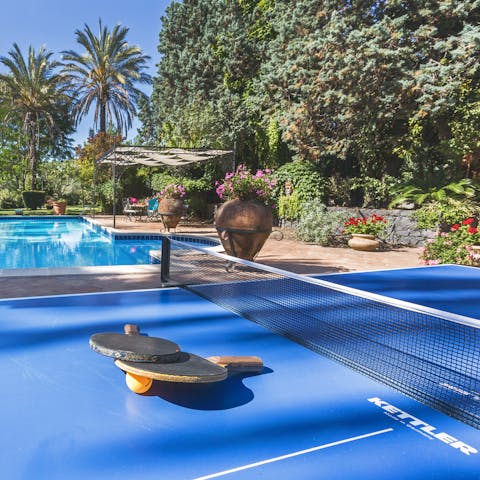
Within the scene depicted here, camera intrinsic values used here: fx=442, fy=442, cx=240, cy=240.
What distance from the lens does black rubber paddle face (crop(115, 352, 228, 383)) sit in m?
3.00

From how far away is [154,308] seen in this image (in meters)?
6.07

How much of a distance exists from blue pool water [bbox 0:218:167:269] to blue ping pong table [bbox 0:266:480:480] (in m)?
7.68

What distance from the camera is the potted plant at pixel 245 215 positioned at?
8992mm

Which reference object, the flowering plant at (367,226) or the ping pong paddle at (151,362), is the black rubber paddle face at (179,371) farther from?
the flowering plant at (367,226)

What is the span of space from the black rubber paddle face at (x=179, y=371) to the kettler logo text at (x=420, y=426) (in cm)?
124

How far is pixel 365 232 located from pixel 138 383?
41.3 ft

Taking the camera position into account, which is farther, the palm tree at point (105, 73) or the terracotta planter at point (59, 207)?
the palm tree at point (105, 73)

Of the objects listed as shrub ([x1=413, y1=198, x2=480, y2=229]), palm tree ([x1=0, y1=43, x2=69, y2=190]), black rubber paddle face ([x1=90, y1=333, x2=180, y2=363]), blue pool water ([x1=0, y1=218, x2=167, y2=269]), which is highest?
palm tree ([x1=0, y1=43, x2=69, y2=190])

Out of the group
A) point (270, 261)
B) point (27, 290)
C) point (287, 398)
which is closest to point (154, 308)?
point (27, 290)

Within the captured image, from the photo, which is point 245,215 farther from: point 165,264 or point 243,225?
point 165,264

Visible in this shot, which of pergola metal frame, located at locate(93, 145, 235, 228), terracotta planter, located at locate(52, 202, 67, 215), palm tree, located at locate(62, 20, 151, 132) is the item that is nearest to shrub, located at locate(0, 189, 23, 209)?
terracotta planter, located at locate(52, 202, 67, 215)

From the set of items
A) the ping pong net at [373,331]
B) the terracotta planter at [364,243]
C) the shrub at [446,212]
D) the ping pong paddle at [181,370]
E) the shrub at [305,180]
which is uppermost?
the shrub at [305,180]

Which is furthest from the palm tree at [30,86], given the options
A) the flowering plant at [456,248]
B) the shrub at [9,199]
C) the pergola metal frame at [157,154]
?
the flowering plant at [456,248]

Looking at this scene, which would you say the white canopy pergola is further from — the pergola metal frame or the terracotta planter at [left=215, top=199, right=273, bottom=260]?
the terracotta planter at [left=215, top=199, right=273, bottom=260]
